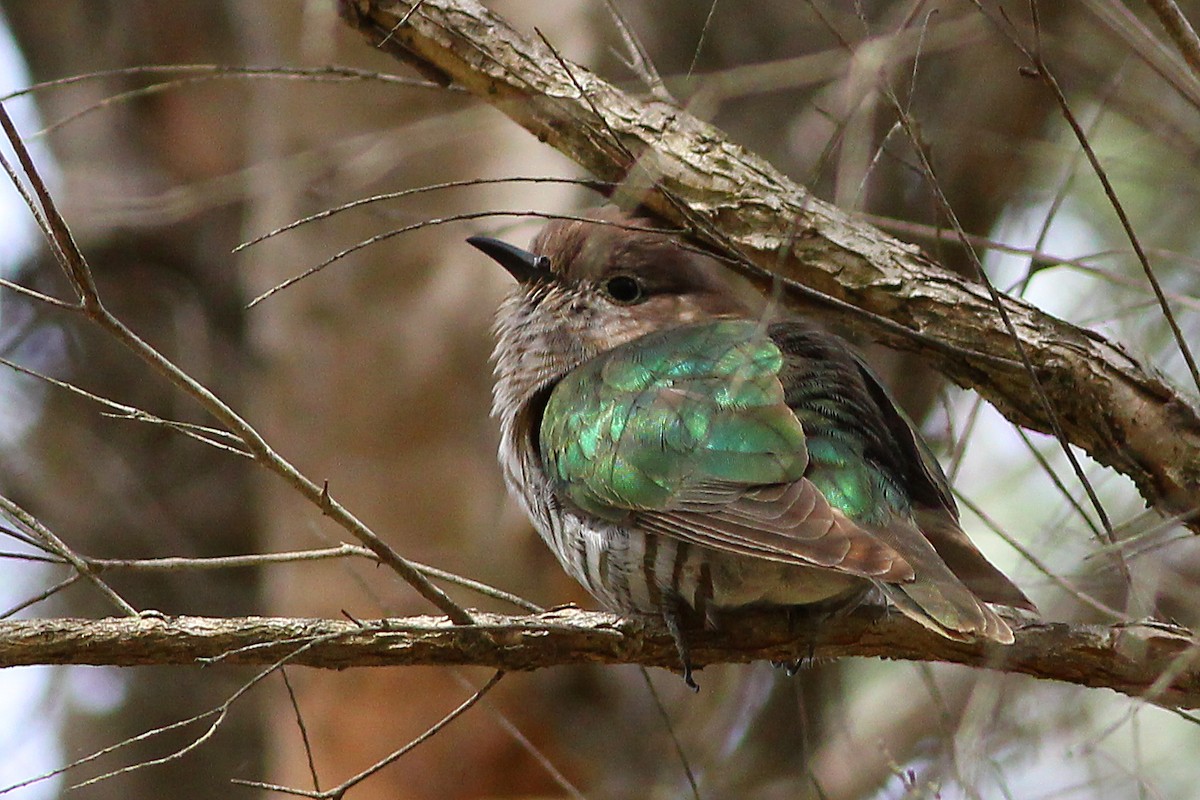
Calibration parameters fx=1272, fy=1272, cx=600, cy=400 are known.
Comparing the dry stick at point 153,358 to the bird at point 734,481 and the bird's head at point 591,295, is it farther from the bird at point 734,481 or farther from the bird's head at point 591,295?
the bird's head at point 591,295

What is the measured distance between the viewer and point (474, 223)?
6387mm

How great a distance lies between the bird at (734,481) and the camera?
10.4 feet

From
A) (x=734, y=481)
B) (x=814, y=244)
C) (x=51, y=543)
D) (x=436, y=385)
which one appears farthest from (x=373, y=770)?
(x=436, y=385)

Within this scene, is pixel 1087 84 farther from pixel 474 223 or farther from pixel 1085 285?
pixel 474 223

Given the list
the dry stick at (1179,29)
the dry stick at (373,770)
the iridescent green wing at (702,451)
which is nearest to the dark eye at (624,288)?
the iridescent green wing at (702,451)

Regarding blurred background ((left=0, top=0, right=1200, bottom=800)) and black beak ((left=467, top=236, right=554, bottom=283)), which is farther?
blurred background ((left=0, top=0, right=1200, bottom=800))

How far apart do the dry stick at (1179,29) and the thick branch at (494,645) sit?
1.24 metres

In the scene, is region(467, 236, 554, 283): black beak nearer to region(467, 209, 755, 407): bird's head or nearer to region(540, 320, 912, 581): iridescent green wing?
region(467, 209, 755, 407): bird's head

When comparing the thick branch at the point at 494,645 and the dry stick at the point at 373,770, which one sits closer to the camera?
the dry stick at the point at 373,770

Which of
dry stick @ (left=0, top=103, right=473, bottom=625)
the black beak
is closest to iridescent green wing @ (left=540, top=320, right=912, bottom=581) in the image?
the black beak

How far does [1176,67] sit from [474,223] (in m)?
3.98

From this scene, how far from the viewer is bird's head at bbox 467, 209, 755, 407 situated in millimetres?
4492

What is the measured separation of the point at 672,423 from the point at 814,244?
645 millimetres

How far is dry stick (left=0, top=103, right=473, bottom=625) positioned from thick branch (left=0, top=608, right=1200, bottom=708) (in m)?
0.24
